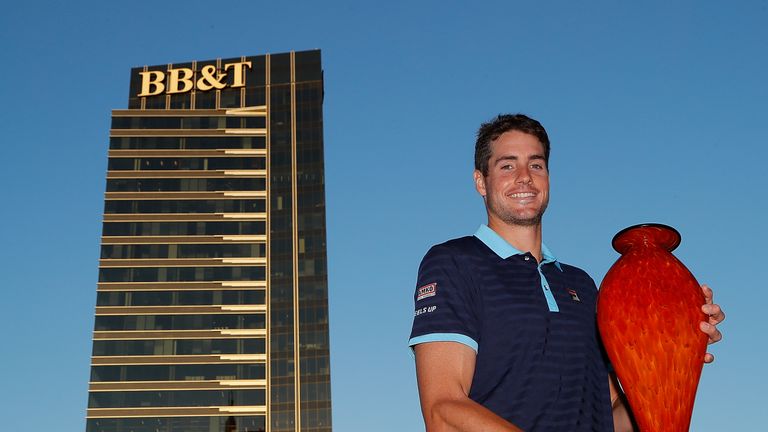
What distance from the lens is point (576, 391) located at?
2832 millimetres

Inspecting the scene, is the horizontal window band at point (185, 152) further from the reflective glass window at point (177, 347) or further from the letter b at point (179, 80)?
the reflective glass window at point (177, 347)

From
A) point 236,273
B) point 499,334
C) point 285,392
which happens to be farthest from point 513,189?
point 236,273

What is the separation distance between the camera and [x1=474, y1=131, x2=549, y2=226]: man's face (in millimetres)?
2996

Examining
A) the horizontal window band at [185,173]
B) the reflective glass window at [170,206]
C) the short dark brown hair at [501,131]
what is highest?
the horizontal window band at [185,173]

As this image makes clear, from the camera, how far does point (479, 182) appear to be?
3189mm

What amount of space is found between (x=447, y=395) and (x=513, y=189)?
0.84 metres

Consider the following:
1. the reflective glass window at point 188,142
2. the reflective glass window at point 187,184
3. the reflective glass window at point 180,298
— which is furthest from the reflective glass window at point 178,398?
the reflective glass window at point 188,142

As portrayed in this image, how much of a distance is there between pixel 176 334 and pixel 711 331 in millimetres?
81589

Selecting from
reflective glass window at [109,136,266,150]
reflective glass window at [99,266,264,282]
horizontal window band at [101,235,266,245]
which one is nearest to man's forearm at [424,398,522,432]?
reflective glass window at [99,266,264,282]

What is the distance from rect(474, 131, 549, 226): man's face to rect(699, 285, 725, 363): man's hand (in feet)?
2.37

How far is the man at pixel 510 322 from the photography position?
2555 millimetres

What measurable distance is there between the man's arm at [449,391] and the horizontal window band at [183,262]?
267 feet

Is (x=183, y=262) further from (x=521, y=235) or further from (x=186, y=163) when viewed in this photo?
(x=521, y=235)

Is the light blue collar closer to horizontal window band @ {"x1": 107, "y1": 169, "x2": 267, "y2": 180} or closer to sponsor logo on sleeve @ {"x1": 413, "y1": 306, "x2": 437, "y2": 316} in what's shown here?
sponsor logo on sleeve @ {"x1": 413, "y1": 306, "x2": 437, "y2": 316}
